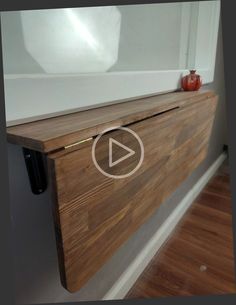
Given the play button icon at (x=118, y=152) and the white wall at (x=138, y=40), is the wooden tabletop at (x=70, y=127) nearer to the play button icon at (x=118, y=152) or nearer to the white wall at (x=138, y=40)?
the play button icon at (x=118, y=152)

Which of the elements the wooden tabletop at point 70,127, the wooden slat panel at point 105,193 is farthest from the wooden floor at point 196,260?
the wooden tabletop at point 70,127

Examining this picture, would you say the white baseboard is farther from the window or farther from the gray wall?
the window

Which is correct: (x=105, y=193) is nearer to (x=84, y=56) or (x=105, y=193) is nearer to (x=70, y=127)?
(x=70, y=127)

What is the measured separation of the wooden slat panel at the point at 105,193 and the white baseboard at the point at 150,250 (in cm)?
39

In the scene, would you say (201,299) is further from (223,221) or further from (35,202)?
(35,202)

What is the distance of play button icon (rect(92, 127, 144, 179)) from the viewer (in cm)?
50

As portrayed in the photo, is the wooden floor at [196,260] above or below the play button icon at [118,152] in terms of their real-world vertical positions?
below

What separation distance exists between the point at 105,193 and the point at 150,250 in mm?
751

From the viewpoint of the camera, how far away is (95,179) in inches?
19.8

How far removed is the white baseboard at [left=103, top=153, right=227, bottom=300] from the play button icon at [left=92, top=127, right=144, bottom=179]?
577 mm

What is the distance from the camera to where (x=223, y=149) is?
2.22 meters

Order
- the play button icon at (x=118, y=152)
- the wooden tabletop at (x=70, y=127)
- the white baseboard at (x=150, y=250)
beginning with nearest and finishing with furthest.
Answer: the wooden tabletop at (x=70, y=127), the play button icon at (x=118, y=152), the white baseboard at (x=150, y=250)

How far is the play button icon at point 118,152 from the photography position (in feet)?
1.65

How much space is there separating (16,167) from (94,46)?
40cm
